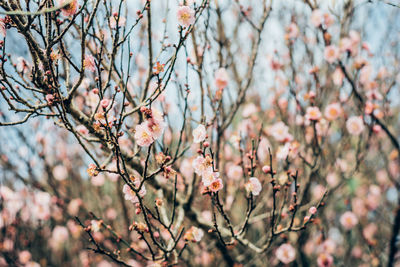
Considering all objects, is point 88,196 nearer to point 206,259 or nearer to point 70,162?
point 70,162

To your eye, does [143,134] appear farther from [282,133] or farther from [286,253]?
[286,253]

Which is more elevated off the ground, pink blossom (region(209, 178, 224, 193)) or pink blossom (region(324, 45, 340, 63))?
pink blossom (region(324, 45, 340, 63))

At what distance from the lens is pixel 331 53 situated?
3512 mm

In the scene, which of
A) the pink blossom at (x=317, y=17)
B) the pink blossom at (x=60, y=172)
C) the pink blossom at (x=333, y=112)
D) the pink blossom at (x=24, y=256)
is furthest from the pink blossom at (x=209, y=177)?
the pink blossom at (x=60, y=172)

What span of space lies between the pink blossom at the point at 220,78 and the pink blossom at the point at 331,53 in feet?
4.53

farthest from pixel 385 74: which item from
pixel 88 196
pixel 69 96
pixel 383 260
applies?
pixel 88 196

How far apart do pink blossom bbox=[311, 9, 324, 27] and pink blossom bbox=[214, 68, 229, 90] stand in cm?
133

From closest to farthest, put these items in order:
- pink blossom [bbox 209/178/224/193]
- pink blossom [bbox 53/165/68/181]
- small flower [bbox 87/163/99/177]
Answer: small flower [bbox 87/163/99/177]
pink blossom [bbox 209/178/224/193]
pink blossom [bbox 53/165/68/181]

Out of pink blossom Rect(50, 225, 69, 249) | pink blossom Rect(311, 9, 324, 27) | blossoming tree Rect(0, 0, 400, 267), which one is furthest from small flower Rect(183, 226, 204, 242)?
pink blossom Rect(50, 225, 69, 249)

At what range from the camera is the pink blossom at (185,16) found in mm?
2008

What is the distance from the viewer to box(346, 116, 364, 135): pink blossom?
137 inches

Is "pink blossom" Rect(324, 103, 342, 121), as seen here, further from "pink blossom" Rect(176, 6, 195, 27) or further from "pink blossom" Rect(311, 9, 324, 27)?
"pink blossom" Rect(176, 6, 195, 27)

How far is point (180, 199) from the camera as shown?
2.71m

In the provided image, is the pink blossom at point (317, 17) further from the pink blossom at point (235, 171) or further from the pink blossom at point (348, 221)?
the pink blossom at point (348, 221)
